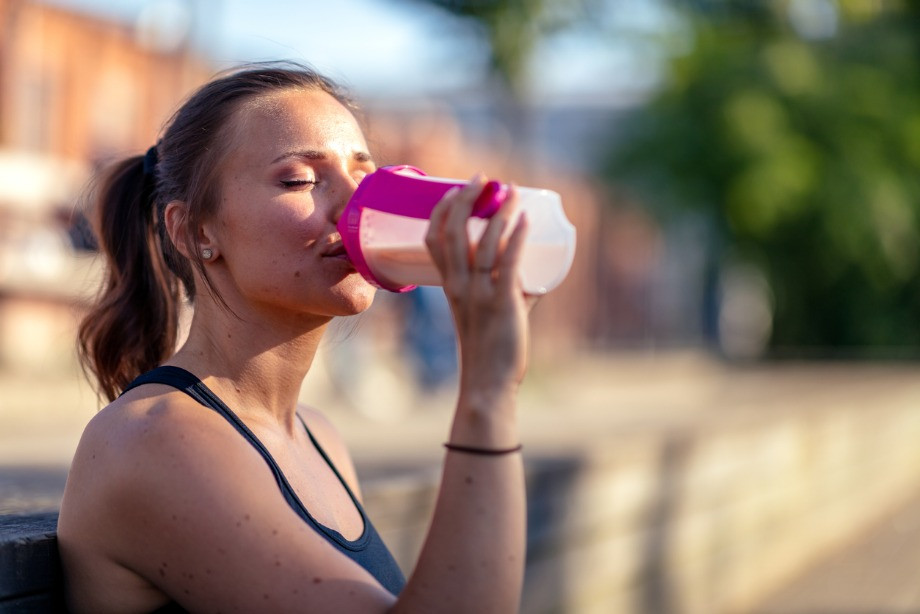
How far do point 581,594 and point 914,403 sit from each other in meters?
9.23

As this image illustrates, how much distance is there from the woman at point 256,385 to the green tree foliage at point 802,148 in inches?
1052

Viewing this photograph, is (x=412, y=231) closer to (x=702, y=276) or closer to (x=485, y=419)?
(x=485, y=419)

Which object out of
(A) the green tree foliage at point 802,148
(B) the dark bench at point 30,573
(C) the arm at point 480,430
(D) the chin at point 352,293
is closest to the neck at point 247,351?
(D) the chin at point 352,293

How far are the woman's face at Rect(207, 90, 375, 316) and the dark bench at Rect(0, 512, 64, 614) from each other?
0.47 meters

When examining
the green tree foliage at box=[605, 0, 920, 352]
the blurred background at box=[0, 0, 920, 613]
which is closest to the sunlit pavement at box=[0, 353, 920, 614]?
the blurred background at box=[0, 0, 920, 613]

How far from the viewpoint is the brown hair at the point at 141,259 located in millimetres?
1992

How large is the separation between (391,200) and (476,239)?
17 centimetres

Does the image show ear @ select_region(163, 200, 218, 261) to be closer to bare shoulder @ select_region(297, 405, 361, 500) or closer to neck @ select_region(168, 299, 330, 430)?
neck @ select_region(168, 299, 330, 430)

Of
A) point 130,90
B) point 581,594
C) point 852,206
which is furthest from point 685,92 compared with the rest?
point 581,594

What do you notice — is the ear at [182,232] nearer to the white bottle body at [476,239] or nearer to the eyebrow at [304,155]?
the eyebrow at [304,155]

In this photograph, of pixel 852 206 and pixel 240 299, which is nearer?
pixel 240 299

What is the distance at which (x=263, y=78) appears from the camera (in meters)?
1.95

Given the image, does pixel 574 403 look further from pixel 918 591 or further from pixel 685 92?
pixel 685 92

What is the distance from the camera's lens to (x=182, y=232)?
1.94 metres
